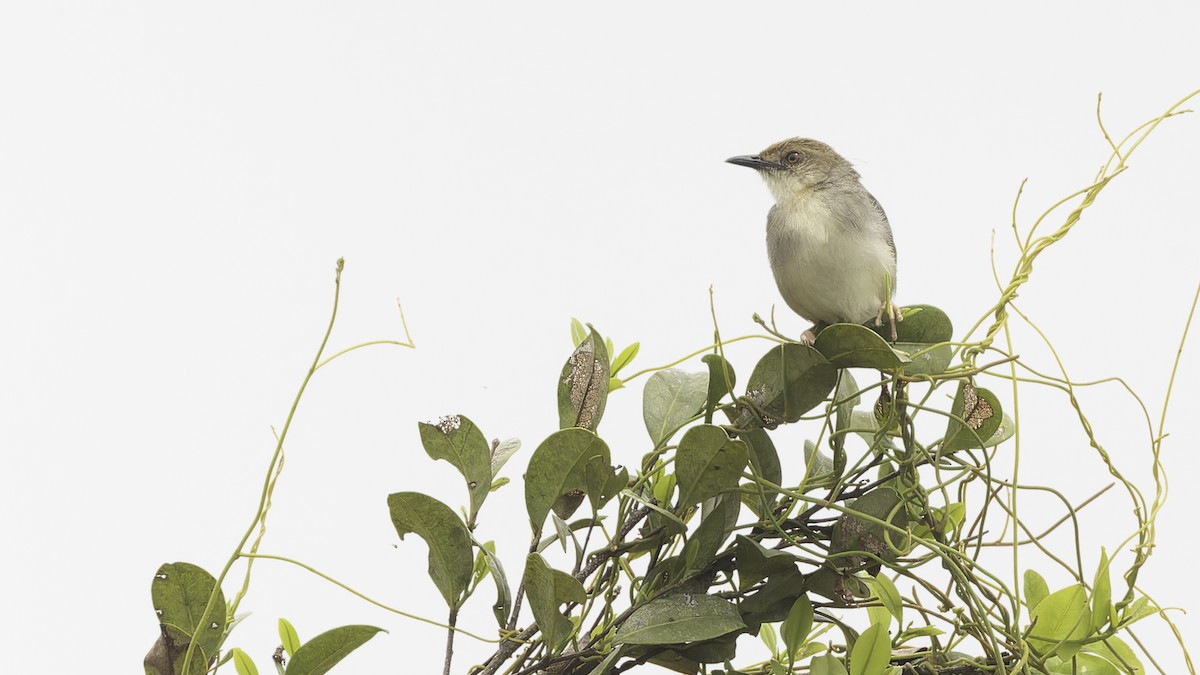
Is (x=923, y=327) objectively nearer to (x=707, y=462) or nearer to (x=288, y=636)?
(x=707, y=462)

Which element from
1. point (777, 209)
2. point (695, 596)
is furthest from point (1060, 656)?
point (777, 209)

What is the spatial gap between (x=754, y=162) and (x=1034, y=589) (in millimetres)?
656

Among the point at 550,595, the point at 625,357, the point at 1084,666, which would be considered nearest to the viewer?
the point at 550,595

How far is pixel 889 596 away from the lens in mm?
1012

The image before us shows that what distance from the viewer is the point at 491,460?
994mm

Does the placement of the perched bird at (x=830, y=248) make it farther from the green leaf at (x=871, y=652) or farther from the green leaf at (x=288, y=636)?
the green leaf at (x=288, y=636)

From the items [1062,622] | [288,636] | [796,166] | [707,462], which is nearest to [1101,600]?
[1062,622]

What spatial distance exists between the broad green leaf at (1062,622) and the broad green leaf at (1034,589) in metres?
0.08

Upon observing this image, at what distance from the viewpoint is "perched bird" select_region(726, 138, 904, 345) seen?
1.17m

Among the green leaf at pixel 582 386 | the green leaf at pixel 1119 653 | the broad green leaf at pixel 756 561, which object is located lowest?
the green leaf at pixel 1119 653

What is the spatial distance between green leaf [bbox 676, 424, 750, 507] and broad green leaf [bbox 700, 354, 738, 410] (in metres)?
0.11

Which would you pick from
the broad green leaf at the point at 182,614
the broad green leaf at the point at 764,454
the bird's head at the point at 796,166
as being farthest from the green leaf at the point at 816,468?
the broad green leaf at the point at 182,614

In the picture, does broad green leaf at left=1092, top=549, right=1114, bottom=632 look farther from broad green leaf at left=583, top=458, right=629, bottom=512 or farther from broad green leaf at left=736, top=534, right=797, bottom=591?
broad green leaf at left=583, top=458, right=629, bottom=512

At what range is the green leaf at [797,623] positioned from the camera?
0.96 m
